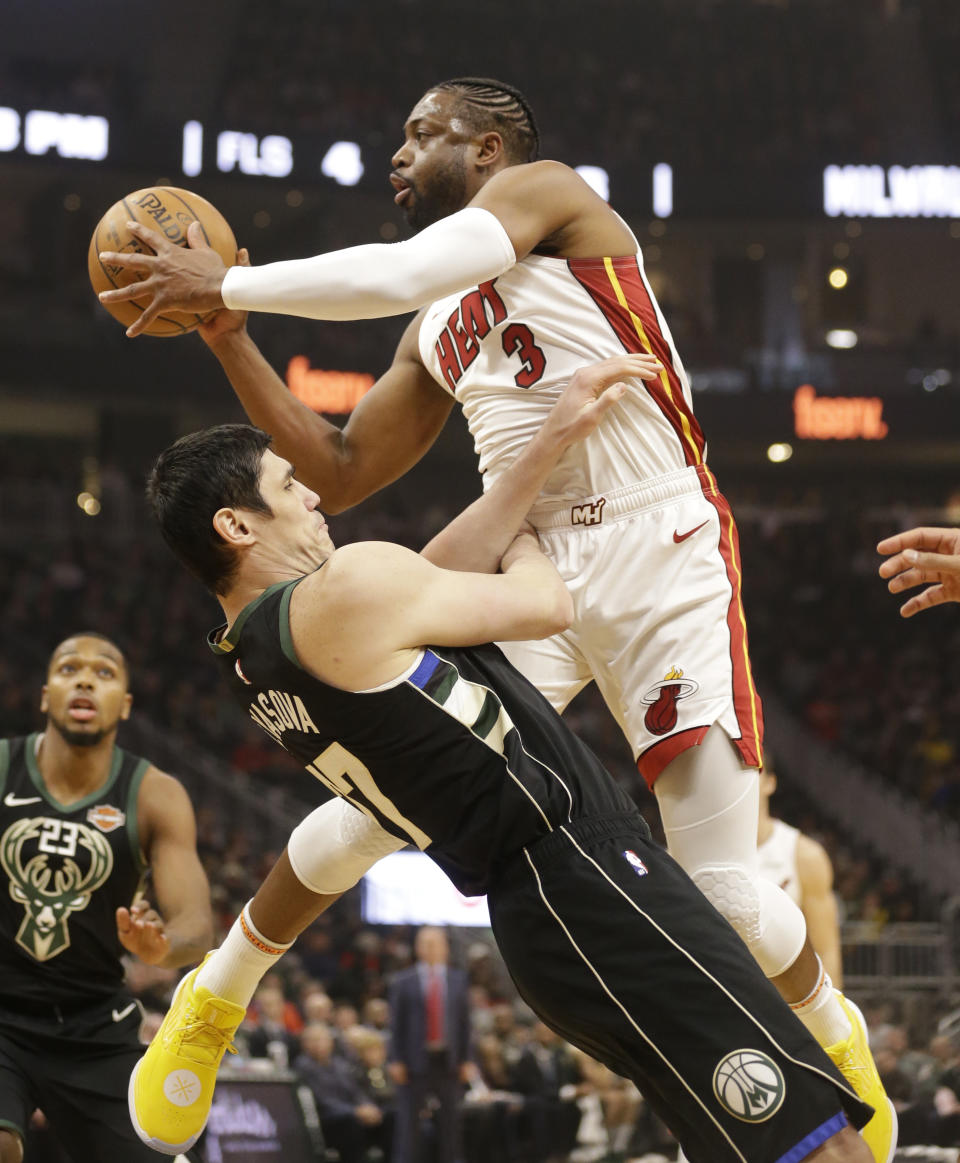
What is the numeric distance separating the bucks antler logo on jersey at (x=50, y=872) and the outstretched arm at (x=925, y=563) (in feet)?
10.2

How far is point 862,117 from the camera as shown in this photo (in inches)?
1056

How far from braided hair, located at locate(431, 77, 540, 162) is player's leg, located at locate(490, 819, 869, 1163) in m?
2.09

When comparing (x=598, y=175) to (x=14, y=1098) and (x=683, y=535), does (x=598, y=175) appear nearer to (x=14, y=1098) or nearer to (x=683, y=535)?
(x=14, y=1098)

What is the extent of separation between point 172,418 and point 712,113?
1088 cm

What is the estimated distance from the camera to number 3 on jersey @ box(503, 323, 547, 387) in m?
4.09

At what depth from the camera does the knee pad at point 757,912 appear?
3.84 meters

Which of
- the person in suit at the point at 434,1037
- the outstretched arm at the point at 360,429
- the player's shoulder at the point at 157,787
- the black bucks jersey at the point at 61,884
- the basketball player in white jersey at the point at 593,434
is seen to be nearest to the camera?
the basketball player in white jersey at the point at 593,434

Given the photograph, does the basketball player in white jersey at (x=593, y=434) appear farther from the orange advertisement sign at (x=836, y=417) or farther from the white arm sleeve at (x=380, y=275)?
the orange advertisement sign at (x=836, y=417)

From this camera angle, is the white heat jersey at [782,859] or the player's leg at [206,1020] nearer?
the player's leg at [206,1020]

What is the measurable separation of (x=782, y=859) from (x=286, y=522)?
4.33 meters

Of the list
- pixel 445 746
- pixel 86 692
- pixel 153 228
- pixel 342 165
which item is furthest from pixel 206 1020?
pixel 342 165

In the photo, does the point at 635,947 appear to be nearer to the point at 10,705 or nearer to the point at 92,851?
the point at 92,851

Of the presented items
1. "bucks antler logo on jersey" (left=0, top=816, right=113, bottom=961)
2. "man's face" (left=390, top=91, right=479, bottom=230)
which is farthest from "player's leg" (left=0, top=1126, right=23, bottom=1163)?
"man's face" (left=390, top=91, right=479, bottom=230)

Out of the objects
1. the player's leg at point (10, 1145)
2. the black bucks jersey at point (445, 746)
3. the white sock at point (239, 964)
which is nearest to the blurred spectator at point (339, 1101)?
the player's leg at point (10, 1145)
